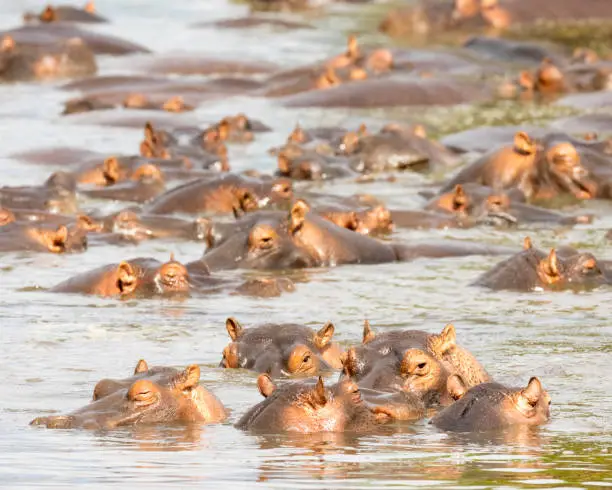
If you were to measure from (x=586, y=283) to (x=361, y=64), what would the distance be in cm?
1039

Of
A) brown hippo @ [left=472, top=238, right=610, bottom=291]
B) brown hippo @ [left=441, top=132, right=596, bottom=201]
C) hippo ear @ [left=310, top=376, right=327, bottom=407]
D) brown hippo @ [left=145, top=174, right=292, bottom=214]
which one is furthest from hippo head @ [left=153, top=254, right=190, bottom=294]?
brown hippo @ [left=441, top=132, right=596, bottom=201]

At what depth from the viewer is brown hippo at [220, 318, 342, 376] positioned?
7645 mm

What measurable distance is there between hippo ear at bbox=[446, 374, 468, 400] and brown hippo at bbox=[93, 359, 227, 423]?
0.81 metres

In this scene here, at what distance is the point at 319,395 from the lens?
6449mm

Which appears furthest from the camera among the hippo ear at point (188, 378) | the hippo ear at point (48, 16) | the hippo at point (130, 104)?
the hippo ear at point (48, 16)

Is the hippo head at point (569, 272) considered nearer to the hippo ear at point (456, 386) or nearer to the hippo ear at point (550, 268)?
the hippo ear at point (550, 268)

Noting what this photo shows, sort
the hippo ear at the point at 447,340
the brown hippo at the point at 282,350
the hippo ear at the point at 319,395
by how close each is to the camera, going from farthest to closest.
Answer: the brown hippo at the point at 282,350 < the hippo ear at the point at 447,340 < the hippo ear at the point at 319,395

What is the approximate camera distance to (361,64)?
20.2 metres

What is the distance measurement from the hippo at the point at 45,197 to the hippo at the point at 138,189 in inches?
8.8

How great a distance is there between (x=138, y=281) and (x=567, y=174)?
14.5ft

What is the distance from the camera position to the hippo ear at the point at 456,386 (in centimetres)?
695

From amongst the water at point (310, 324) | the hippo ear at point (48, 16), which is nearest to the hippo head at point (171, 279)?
the water at point (310, 324)

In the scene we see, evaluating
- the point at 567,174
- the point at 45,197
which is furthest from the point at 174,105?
the point at 567,174

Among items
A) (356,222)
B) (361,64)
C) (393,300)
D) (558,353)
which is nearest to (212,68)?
(361,64)
